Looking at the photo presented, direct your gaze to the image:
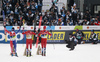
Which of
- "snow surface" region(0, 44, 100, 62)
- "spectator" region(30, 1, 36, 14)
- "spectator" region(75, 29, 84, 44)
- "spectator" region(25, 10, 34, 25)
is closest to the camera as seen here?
"snow surface" region(0, 44, 100, 62)

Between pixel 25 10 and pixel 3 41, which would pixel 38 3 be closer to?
pixel 25 10

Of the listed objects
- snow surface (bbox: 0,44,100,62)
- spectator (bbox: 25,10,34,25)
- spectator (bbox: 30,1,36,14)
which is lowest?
snow surface (bbox: 0,44,100,62)

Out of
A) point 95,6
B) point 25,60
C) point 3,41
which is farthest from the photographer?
point 95,6

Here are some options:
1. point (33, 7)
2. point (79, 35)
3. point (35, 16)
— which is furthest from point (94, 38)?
point (33, 7)

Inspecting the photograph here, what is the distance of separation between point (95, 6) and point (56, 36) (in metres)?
7.25

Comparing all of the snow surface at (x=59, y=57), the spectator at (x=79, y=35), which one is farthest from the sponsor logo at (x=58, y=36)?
the snow surface at (x=59, y=57)

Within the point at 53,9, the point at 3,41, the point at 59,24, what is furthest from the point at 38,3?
the point at 3,41

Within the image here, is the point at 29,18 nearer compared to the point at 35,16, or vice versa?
the point at 29,18

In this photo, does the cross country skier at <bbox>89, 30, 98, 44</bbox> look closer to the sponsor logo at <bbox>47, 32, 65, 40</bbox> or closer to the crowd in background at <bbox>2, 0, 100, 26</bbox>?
the crowd in background at <bbox>2, 0, 100, 26</bbox>

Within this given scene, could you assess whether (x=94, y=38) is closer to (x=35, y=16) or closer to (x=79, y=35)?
(x=79, y=35)

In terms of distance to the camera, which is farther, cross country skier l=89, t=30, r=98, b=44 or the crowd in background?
the crowd in background

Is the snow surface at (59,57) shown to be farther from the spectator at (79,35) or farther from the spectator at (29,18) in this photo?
the spectator at (29,18)

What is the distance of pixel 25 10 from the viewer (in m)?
18.0

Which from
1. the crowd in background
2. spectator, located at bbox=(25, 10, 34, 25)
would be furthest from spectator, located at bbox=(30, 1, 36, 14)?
spectator, located at bbox=(25, 10, 34, 25)
